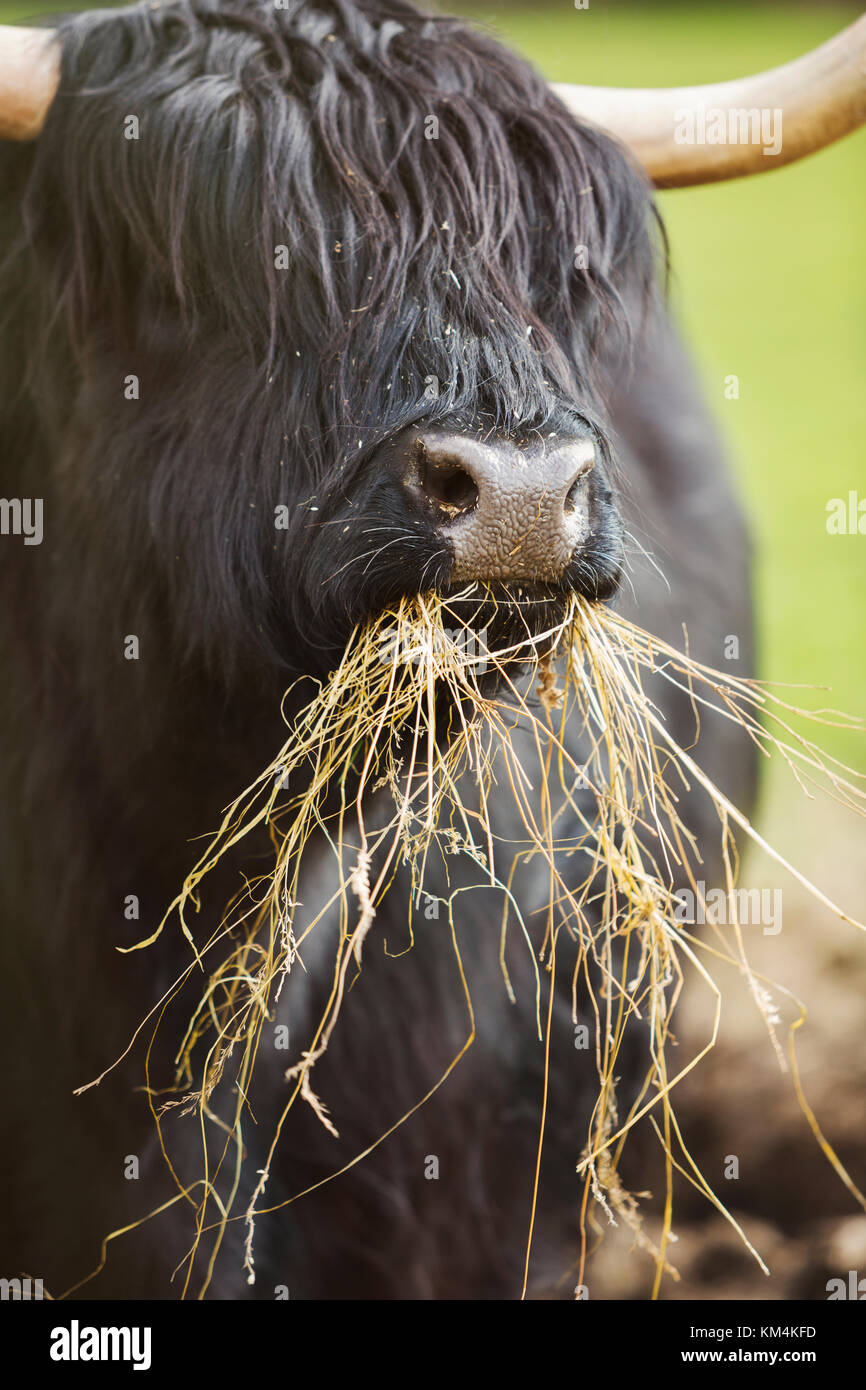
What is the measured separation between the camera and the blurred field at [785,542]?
303 cm

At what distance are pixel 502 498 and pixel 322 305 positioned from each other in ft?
1.62

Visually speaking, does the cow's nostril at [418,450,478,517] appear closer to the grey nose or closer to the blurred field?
the grey nose

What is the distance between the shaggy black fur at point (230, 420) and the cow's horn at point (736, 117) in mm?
209

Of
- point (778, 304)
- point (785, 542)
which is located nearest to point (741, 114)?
point (785, 542)

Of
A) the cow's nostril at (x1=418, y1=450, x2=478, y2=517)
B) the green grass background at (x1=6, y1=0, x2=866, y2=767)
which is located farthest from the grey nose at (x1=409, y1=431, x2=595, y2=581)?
the green grass background at (x1=6, y1=0, x2=866, y2=767)

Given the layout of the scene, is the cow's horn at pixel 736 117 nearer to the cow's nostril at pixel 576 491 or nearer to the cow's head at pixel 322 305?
the cow's head at pixel 322 305

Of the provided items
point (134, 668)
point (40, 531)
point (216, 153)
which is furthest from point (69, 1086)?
point (216, 153)

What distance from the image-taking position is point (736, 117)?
207 cm

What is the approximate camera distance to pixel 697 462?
3.16 metres

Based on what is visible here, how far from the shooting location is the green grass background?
128 inches

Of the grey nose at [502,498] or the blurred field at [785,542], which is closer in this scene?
the grey nose at [502,498]

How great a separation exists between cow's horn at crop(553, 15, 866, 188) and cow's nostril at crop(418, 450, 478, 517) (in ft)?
3.06

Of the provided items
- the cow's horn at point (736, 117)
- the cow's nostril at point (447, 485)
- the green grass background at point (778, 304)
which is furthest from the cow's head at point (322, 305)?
the green grass background at point (778, 304)

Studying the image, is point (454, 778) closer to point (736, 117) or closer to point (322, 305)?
point (322, 305)
